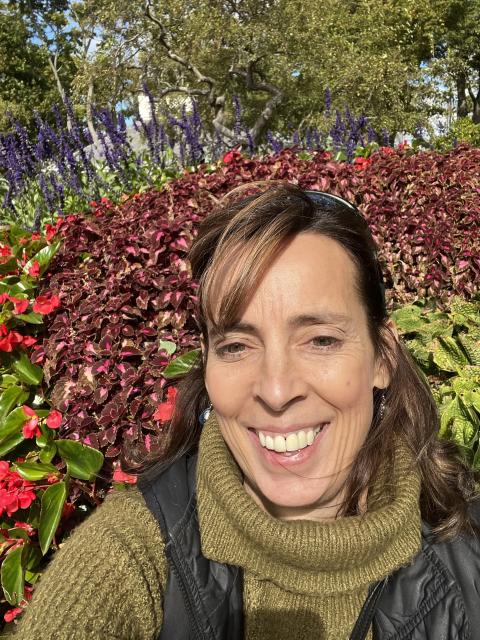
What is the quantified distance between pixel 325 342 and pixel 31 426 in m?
1.20

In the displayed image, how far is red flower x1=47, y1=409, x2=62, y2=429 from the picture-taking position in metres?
2.00

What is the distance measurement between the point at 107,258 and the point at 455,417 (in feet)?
5.30

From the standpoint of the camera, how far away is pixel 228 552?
1.34 meters

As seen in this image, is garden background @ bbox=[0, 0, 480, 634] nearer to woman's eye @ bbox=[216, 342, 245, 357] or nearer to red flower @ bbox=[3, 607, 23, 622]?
red flower @ bbox=[3, 607, 23, 622]

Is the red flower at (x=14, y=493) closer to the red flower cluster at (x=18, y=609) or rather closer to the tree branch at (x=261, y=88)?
the red flower cluster at (x=18, y=609)

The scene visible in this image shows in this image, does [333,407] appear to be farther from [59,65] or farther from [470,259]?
[59,65]

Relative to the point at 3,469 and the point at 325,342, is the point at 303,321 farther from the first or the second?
the point at 3,469

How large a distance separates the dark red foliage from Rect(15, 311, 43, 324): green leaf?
0.21 ft

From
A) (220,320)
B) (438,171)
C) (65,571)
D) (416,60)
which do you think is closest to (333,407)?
(220,320)

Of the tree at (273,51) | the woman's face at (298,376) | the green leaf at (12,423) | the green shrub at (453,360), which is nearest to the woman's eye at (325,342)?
the woman's face at (298,376)

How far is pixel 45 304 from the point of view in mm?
2256

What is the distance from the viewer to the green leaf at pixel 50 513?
1846 millimetres

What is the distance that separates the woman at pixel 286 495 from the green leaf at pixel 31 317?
1031 mm

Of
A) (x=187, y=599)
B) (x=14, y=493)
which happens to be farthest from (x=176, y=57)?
(x=187, y=599)
